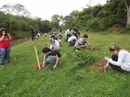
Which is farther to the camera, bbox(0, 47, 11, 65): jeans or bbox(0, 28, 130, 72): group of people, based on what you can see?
bbox(0, 47, 11, 65): jeans

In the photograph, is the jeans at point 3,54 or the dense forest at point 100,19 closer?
the jeans at point 3,54

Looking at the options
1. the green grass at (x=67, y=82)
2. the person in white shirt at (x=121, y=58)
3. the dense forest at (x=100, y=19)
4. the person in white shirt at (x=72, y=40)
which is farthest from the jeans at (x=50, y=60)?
the dense forest at (x=100, y=19)

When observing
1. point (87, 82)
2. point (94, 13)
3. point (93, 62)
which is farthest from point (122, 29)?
point (87, 82)

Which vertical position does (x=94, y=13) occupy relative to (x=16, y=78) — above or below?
above

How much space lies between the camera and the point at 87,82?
9.75m

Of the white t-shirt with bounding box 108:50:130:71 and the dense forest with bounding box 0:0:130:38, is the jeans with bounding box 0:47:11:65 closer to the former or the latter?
the white t-shirt with bounding box 108:50:130:71

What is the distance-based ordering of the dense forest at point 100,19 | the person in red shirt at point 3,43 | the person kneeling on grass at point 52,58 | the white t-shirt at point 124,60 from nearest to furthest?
the white t-shirt at point 124,60, the person kneeling on grass at point 52,58, the person in red shirt at point 3,43, the dense forest at point 100,19

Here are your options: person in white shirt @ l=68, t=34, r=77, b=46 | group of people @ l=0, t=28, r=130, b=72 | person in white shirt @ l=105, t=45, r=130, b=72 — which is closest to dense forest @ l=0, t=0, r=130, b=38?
person in white shirt @ l=68, t=34, r=77, b=46

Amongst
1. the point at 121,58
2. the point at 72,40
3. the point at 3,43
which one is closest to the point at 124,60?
the point at 121,58

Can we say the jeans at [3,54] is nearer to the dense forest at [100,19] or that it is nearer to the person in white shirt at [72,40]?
the person in white shirt at [72,40]

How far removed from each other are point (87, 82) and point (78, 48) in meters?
7.23

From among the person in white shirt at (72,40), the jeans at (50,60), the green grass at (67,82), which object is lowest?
the green grass at (67,82)

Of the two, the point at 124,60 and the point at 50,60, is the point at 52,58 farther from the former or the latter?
the point at 124,60

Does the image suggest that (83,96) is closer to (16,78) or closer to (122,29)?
(16,78)
